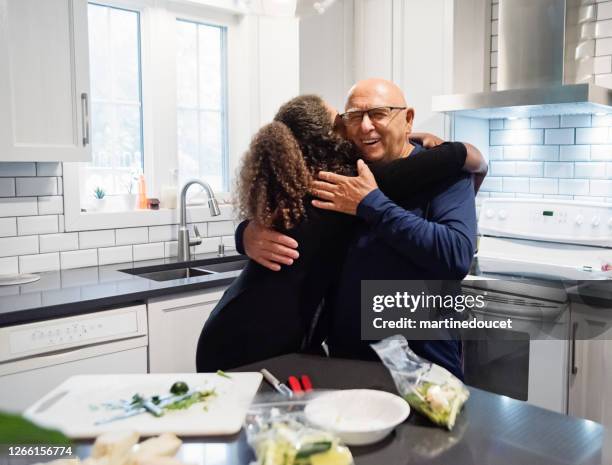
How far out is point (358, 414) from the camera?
1110 millimetres

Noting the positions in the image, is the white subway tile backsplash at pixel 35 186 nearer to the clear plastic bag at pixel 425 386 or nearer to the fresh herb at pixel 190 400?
the fresh herb at pixel 190 400

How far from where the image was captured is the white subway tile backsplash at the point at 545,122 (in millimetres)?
3326

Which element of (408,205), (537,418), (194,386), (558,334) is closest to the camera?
(537,418)

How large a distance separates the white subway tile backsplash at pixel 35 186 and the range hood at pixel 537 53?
1.99 metres

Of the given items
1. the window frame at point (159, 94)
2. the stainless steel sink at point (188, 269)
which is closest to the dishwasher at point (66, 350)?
the stainless steel sink at point (188, 269)

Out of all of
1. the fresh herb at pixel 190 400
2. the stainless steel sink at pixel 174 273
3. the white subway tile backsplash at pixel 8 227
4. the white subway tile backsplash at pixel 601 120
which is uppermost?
the white subway tile backsplash at pixel 601 120

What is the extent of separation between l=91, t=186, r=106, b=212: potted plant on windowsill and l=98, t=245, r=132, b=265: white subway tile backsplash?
22cm

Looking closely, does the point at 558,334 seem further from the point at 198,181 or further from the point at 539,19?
the point at 198,181

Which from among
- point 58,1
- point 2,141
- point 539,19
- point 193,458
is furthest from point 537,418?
point 539,19

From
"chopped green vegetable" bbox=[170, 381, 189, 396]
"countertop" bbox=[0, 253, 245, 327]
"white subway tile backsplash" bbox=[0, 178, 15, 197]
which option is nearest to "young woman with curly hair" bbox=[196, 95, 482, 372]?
"chopped green vegetable" bbox=[170, 381, 189, 396]

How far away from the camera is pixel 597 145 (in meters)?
3.17

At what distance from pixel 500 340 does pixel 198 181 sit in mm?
1710

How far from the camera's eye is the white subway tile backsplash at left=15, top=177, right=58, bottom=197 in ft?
8.61

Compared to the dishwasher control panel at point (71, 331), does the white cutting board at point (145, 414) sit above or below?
above
